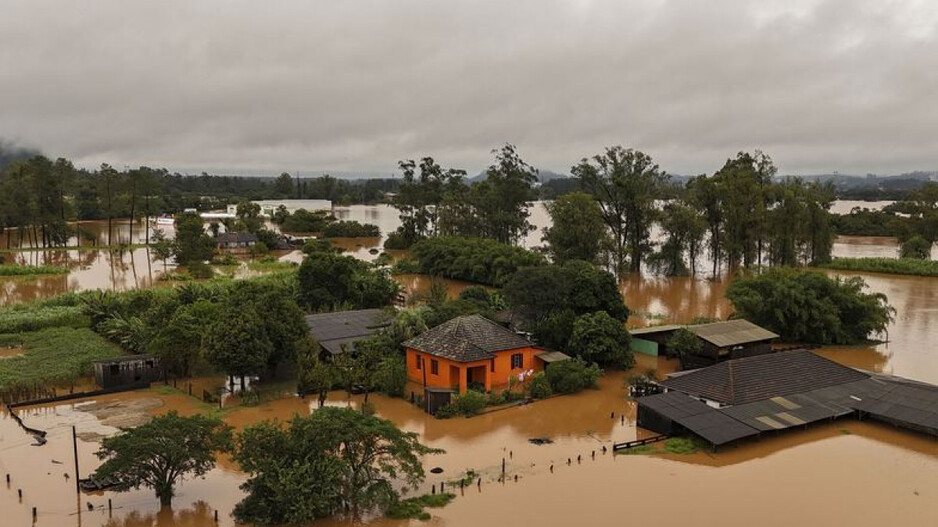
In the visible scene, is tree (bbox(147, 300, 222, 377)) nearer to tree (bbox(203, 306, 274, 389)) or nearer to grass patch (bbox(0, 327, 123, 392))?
tree (bbox(203, 306, 274, 389))

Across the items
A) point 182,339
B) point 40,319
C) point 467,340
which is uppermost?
point 182,339

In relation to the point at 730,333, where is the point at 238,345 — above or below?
above

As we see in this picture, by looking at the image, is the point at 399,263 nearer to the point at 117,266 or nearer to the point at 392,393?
the point at 117,266

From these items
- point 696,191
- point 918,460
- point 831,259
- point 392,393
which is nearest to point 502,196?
point 696,191

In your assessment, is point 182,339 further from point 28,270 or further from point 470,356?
point 28,270

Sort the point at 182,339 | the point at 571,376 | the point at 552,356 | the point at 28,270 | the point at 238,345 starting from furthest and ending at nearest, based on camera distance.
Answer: the point at 28,270
the point at 552,356
the point at 182,339
the point at 571,376
the point at 238,345

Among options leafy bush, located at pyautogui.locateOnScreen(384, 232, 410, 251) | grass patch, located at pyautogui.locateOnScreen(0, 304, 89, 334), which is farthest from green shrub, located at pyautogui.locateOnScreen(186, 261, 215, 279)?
leafy bush, located at pyautogui.locateOnScreen(384, 232, 410, 251)

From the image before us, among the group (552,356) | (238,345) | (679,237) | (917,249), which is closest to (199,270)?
(238,345)
